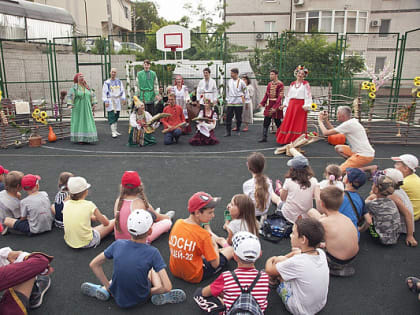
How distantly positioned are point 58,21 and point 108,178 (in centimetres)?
1646

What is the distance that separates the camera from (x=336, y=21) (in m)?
22.7

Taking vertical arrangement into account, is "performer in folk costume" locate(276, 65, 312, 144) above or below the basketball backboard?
below

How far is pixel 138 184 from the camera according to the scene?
3.58 meters

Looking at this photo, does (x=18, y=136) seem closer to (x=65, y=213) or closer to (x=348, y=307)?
(x=65, y=213)

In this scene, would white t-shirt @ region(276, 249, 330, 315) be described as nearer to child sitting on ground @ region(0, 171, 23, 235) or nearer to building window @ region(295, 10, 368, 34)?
child sitting on ground @ region(0, 171, 23, 235)

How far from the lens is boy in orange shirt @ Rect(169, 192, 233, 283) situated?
300cm

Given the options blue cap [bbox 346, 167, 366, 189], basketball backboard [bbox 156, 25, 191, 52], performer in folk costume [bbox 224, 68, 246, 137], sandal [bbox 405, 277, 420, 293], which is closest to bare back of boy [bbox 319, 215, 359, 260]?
sandal [bbox 405, 277, 420, 293]

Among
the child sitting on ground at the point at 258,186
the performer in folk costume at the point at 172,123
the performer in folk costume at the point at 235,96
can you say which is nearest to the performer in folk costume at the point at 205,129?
the performer in folk costume at the point at 172,123

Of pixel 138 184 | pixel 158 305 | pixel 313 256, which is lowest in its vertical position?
pixel 158 305

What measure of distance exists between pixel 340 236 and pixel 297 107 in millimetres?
5541

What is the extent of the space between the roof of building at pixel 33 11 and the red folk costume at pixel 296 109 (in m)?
14.9

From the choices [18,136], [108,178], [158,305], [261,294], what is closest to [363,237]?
[261,294]

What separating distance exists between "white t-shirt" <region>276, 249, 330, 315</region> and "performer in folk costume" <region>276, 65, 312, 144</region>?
5.93m

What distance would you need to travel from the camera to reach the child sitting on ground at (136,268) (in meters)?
2.70
